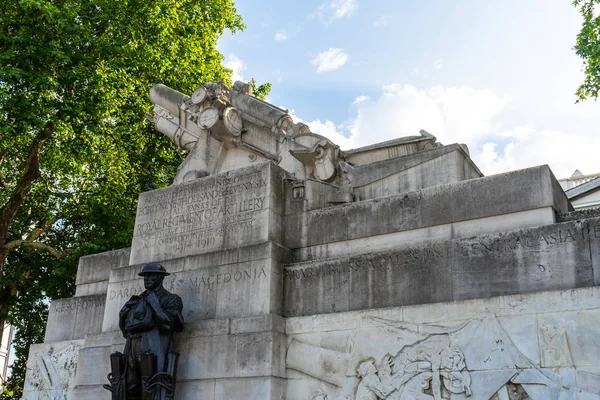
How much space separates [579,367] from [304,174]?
6.37m

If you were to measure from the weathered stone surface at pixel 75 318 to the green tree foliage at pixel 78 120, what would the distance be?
619 cm

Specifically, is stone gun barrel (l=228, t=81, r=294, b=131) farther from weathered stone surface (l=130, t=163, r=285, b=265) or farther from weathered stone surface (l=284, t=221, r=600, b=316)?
weathered stone surface (l=284, t=221, r=600, b=316)

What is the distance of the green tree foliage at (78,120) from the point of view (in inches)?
721

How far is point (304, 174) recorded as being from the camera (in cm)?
1249

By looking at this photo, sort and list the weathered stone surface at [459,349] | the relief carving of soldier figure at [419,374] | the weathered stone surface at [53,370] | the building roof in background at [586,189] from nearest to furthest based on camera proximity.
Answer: the weathered stone surface at [459,349], the relief carving of soldier figure at [419,374], the weathered stone surface at [53,370], the building roof in background at [586,189]

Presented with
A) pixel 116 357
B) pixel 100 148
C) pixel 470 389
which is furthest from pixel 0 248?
pixel 470 389

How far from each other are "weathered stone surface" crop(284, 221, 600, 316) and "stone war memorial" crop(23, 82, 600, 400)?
2cm

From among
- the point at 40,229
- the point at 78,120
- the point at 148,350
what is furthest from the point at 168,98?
the point at 40,229

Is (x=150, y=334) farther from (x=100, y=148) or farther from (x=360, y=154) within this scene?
(x=100, y=148)

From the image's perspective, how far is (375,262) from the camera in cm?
955

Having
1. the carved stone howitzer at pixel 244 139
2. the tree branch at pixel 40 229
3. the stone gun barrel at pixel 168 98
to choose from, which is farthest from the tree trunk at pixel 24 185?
the carved stone howitzer at pixel 244 139

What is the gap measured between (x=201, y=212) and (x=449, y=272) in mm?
4763

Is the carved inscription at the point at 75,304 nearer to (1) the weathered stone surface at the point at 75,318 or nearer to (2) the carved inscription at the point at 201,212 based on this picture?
(1) the weathered stone surface at the point at 75,318

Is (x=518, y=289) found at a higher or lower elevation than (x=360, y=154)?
lower
